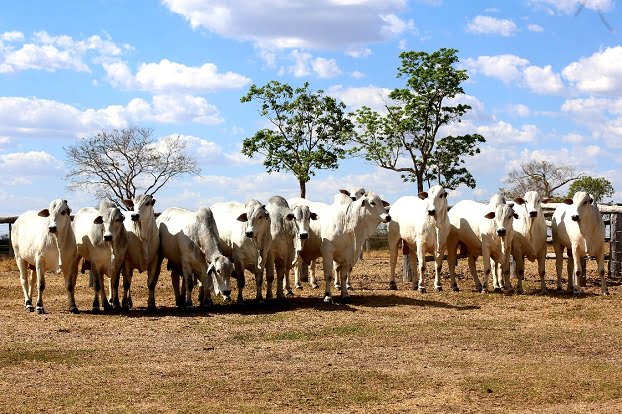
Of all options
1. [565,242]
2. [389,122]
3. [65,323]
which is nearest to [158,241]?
[65,323]

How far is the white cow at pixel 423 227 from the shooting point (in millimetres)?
18516

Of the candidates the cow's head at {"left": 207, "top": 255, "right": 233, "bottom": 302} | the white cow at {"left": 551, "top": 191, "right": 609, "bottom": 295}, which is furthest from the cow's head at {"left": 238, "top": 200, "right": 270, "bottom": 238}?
the white cow at {"left": 551, "top": 191, "right": 609, "bottom": 295}

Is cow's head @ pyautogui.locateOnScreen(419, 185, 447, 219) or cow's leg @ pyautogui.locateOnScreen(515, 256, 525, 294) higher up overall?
cow's head @ pyautogui.locateOnScreen(419, 185, 447, 219)

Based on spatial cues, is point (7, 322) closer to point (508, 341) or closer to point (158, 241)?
point (158, 241)

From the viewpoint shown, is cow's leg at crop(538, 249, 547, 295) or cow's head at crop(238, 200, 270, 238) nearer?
cow's head at crop(238, 200, 270, 238)

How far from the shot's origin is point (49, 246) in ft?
50.7

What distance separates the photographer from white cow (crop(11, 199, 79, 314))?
601 inches

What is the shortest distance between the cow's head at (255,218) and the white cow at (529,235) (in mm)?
5863

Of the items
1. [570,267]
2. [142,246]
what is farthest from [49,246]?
[570,267]

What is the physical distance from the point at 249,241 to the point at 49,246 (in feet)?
12.0

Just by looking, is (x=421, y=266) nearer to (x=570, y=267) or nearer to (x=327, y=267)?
(x=327, y=267)

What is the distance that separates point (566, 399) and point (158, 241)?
952 cm

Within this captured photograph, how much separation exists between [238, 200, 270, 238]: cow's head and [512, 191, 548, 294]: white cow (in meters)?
5.86

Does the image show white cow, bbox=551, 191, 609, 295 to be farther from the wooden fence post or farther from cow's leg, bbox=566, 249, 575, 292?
the wooden fence post
